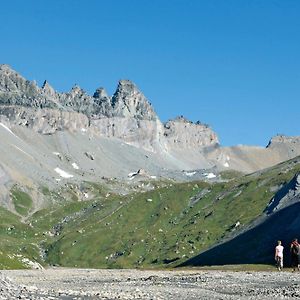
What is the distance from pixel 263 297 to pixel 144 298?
24.9 feet

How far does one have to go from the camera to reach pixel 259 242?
143m

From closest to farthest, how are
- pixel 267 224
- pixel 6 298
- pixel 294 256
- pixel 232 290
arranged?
1. pixel 6 298
2. pixel 232 290
3. pixel 294 256
4. pixel 267 224

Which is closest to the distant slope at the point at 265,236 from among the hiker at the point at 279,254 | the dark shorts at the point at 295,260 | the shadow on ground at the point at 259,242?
the shadow on ground at the point at 259,242

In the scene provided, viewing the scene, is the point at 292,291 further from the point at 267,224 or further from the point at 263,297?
the point at 267,224

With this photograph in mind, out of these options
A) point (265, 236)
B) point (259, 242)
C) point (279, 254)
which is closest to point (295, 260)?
point (279, 254)

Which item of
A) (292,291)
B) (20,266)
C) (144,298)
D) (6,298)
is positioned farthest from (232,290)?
(20,266)

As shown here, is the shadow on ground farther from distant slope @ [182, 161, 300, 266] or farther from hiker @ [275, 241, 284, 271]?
hiker @ [275, 241, 284, 271]

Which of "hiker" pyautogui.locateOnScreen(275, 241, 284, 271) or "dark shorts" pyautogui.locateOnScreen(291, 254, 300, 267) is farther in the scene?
"dark shorts" pyautogui.locateOnScreen(291, 254, 300, 267)

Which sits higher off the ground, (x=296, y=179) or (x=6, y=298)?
(x=296, y=179)

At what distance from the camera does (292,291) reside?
44.9m

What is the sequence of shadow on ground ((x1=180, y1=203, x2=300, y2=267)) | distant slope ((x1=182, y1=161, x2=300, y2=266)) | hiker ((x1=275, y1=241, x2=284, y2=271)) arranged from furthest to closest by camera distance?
distant slope ((x1=182, y1=161, x2=300, y2=266)) → shadow on ground ((x1=180, y1=203, x2=300, y2=267)) → hiker ((x1=275, y1=241, x2=284, y2=271))

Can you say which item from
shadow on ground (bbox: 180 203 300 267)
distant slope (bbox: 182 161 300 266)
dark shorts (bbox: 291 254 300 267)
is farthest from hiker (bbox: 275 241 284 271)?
shadow on ground (bbox: 180 203 300 267)

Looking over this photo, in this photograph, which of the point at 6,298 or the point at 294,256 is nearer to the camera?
the point at 6,298

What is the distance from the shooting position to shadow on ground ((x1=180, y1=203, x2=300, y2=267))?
129 metres
